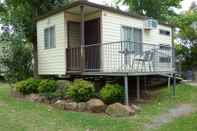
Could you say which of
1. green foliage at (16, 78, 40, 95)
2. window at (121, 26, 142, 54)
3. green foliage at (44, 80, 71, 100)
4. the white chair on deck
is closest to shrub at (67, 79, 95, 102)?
green foliage at (44, 80, 71, 100)

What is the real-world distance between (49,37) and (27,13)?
425 centimetres

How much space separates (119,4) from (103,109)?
2238cm

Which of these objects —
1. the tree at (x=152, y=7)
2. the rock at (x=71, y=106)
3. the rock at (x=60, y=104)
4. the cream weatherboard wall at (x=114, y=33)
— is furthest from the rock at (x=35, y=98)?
the tree at (x=152, y=7)

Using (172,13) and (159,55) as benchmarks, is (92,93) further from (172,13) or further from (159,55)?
(172,13)

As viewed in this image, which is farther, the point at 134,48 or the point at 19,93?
the point at 19,93

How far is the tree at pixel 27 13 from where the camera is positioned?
51.1ft

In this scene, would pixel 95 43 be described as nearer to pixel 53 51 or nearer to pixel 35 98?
pixel 53 51

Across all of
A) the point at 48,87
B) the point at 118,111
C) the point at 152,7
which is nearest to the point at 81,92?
the point at 118,111

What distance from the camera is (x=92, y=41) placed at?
12.4 m

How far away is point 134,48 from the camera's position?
11.5m

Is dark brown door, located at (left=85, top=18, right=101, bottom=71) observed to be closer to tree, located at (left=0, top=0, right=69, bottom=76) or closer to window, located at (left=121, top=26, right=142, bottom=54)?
window, located at (left=121, top=26, right=142, bottom=54)

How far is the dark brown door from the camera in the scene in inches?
435

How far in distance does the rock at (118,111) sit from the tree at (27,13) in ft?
26.3

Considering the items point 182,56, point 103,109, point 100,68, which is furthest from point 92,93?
point 182,56
